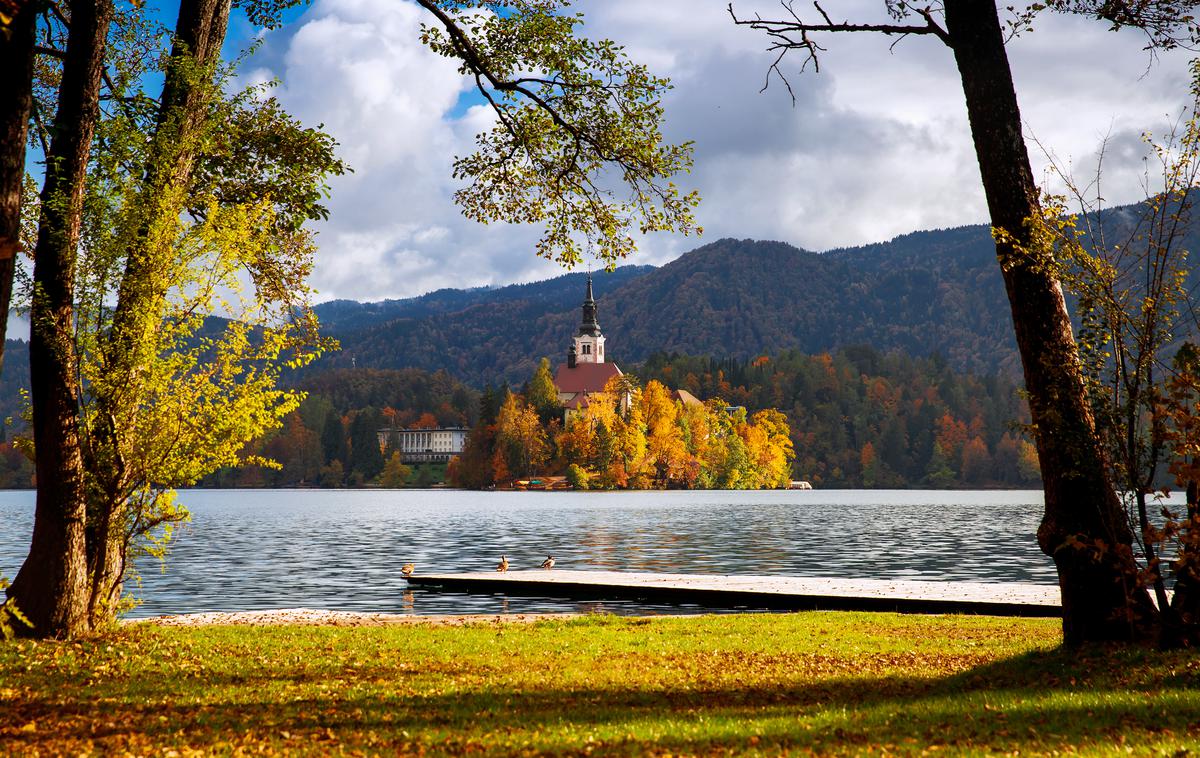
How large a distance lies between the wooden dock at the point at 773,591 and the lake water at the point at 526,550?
0.71 metres

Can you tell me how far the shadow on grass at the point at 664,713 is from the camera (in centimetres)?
820

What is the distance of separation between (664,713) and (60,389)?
361 inches

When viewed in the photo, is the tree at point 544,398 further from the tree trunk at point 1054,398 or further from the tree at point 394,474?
the tree trunk at point 1054,398

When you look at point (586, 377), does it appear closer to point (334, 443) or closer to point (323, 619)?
point (334, 443)

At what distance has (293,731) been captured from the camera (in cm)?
858

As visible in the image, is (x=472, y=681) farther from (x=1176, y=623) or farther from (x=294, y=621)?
(x=294, y=621)

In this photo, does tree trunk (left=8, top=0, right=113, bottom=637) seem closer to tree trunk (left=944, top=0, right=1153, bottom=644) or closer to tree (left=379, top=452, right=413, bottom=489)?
tree trunk (left=944, top=0, right=1153, bottom=644)

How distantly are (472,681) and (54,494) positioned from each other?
6.35 m

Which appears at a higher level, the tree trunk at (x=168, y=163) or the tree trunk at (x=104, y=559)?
the tree trunk at (x=168, y=163)

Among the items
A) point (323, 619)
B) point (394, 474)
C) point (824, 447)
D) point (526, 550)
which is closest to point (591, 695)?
point (323, 619)

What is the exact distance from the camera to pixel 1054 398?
1233 centimetres

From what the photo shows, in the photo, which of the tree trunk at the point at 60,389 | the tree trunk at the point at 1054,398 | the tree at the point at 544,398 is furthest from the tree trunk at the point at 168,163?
the tree at the point at 544,398

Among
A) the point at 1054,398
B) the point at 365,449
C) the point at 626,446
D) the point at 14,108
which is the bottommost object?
the point at 365,449

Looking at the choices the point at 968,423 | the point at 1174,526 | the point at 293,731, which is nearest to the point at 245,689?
the point at 293,731
